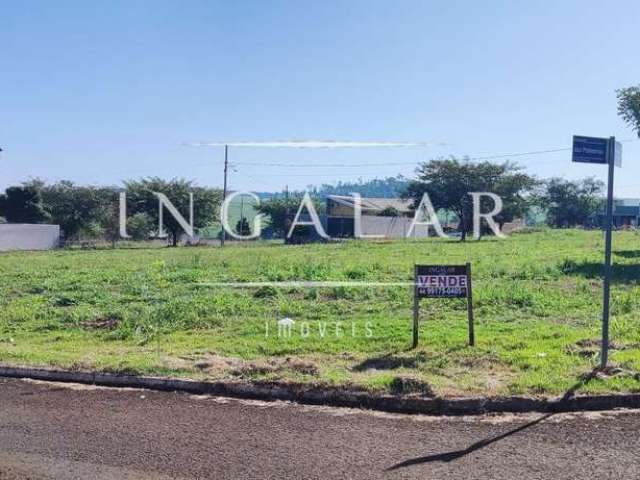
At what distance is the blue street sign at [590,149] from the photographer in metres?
6.16

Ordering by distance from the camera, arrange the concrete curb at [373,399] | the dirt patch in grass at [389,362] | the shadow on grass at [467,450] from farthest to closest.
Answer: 1. the dirt patch in grass at [389,362]
2. the concrete curb at [373,399]
3. the shadow on grass at [467,450]

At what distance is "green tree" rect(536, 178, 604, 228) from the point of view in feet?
258

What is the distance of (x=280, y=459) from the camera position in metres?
4.28

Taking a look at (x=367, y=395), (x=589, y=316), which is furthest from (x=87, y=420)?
(x=589, y=316)

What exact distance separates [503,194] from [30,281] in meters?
42.3

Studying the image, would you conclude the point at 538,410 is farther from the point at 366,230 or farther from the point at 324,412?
the point at 366,230

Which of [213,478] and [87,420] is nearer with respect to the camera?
[213,478]

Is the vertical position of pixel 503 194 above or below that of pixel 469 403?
above

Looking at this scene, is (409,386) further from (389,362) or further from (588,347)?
(588,347)

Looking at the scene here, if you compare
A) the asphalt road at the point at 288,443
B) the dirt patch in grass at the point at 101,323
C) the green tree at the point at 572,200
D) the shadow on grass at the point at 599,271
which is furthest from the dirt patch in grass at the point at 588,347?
the green tree at the point at 572,200

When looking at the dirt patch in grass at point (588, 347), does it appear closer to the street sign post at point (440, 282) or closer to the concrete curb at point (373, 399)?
the street sign post at point (440, 282)

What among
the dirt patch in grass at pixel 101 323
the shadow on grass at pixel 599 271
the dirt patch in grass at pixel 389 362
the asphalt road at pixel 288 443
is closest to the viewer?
the asphalt road at pixel 288 443

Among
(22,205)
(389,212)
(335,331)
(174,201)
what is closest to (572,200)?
(389,212)

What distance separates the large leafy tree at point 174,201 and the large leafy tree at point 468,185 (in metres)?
17.7
